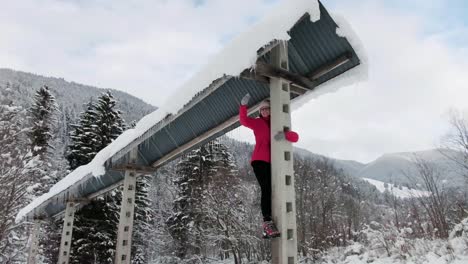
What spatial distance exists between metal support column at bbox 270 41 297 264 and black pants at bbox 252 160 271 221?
0.16 metres

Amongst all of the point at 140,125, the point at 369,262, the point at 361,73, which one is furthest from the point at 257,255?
the point at 361,73

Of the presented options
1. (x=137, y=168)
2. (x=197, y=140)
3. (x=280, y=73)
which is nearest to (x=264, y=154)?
(x=280, y=73)

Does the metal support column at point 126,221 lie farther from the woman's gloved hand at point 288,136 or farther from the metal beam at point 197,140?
the woman's gloved hand at point 288,136

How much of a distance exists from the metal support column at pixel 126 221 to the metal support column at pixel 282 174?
4419mm

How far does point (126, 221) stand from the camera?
292 inches

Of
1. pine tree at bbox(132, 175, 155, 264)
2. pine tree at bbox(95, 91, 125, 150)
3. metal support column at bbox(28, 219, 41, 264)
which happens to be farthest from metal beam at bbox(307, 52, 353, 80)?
pine tree at bbox(95, 91, 125, 150)

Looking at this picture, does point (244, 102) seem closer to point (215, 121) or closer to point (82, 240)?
point (215, 121)

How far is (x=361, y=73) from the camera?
158 inches

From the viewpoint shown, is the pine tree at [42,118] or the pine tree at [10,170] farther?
the pine tree at [42,118]

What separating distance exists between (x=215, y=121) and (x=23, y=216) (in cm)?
951

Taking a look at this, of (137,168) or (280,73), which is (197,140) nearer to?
(137,168)

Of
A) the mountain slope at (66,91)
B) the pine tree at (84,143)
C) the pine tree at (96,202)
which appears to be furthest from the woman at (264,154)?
the mountain slope at (66,91)

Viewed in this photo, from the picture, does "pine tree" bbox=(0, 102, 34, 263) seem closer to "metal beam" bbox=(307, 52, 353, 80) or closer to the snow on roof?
the snow on roof

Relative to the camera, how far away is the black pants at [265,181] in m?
3.56
